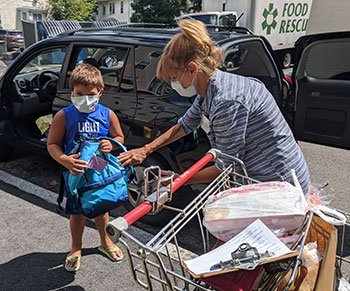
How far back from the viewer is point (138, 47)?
312cm

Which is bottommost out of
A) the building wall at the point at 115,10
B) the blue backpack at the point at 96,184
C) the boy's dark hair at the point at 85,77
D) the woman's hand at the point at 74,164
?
the blue backpack at the point at 96,184

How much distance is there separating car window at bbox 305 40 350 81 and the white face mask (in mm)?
2619

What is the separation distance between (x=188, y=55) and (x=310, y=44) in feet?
8.83

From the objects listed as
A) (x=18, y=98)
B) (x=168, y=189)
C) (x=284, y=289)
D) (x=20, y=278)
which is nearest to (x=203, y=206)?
(x=168, y=189)

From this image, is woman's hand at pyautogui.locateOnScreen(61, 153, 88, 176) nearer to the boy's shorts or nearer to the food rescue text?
the boy's shorts

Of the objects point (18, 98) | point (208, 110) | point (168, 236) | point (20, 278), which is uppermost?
point (208, 110)

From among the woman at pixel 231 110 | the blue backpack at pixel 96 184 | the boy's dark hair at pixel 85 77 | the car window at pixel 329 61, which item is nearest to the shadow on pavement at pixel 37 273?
the blue backpack at pixel 96 184

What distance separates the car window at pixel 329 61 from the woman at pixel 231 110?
250 centimetres

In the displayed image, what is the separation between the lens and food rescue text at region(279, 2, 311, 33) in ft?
44.4

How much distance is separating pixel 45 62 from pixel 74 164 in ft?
9.44

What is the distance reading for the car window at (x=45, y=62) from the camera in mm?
4249

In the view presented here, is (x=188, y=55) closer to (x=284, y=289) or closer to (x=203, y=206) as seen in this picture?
(x=203, y=206)

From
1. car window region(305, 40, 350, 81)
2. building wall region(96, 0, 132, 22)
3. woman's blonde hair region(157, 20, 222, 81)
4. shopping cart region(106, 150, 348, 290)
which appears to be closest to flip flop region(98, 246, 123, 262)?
shopping cart region(106, 150, 348, 290)

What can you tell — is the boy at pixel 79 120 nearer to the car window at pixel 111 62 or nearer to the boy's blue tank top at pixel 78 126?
the boy's blue tank top at pixel 78 126
